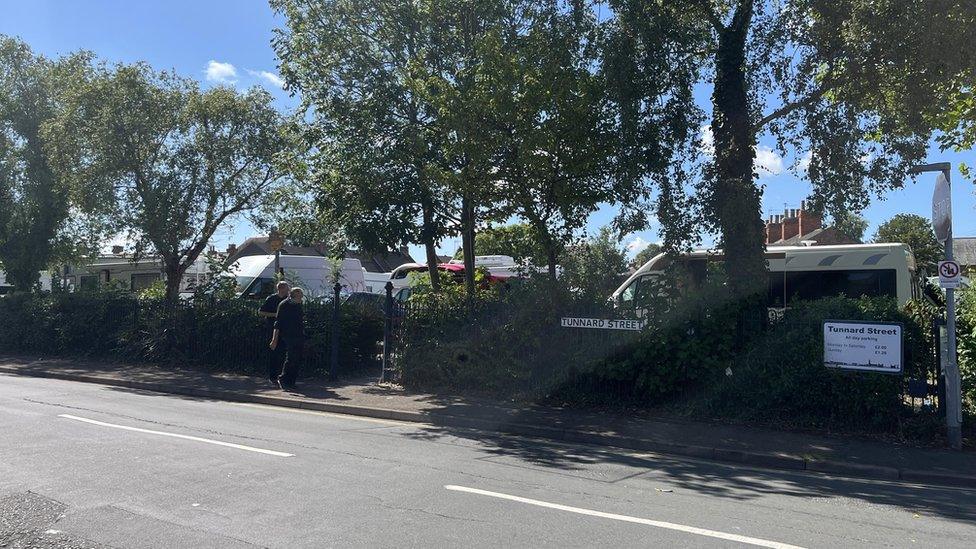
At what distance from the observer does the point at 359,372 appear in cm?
1596

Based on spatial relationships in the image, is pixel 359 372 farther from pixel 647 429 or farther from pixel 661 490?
pixel 661 490

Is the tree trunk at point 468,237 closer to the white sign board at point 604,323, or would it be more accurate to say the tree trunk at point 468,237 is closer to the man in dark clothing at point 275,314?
the white sign board at point 604,323

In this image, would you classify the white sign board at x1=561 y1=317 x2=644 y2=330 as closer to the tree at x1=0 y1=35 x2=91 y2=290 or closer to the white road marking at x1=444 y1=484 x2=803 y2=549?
the white road marking at x1=444 y1=484 x2=803 y2=549

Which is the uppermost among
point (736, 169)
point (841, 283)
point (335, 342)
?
point (736, 169)

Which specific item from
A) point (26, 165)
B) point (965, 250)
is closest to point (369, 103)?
point (26, 165)

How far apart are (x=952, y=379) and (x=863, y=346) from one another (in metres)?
1.12

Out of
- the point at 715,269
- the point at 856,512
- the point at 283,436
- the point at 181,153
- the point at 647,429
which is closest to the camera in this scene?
the point at 856,512

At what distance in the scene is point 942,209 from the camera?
916 centimetres

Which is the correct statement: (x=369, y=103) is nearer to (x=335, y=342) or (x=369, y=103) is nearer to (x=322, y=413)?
(x=335, y=342)

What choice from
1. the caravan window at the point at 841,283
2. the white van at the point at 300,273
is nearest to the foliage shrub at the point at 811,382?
the caravan window at the point at 841,283

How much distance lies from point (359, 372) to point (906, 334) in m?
10.4

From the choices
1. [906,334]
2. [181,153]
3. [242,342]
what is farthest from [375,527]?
[181,153]

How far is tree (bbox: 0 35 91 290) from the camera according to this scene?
22.1 metres

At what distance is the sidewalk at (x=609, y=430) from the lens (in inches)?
336
